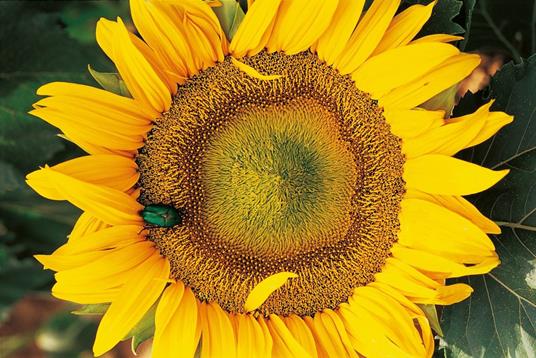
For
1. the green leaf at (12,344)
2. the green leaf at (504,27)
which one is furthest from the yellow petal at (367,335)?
the green leaf at (12,344)

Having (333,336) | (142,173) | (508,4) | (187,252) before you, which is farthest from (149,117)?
(508,4)

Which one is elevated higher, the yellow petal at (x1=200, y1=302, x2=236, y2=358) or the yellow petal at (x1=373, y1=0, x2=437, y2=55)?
the yellow petal at (x1=373, y1=0, x2=437, y2=55)

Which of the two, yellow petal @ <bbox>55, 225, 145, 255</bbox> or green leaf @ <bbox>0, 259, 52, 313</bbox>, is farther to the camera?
green leaf @ <bbox>0, 259, 52, 313</bbox>

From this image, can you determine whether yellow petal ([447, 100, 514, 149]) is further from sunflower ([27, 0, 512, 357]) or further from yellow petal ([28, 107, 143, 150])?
yellow petal ([28, 107, 143, 150])

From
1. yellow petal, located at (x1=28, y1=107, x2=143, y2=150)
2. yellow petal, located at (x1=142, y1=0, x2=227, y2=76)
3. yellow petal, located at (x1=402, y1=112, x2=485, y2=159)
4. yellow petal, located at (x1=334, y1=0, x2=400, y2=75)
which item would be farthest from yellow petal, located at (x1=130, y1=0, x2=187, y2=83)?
yellow petal, located at (x1=402, y1=112, x2=485, y2=159)

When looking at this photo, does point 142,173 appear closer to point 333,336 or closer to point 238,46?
point 238,46

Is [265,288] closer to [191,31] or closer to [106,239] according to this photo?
[106,239]

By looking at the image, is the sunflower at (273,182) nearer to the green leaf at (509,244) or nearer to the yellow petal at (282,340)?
the yellow petal at (282,340)
